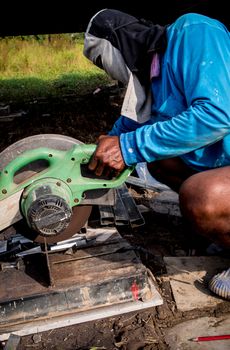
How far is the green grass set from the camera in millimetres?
9570

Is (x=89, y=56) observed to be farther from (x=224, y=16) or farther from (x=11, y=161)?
(x=224, y=16)

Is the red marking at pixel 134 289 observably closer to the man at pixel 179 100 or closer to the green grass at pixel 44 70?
the man at pixel 179 100

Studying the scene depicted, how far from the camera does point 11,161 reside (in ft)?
7.33

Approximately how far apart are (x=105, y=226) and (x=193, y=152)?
3.26ft

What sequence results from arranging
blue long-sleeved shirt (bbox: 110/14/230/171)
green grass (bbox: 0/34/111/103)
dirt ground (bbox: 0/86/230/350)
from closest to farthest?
blue long-sleeved shirt (bbox: 110/14/230/171), dirt ground (bbox: 0/86/230/350), green grass (bbox: 0/34/111/103)

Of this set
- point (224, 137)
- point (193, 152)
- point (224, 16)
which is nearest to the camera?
point (224, 137)

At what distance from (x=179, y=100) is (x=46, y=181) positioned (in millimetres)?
788

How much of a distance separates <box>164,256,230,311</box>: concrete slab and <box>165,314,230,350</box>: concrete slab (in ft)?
0.40

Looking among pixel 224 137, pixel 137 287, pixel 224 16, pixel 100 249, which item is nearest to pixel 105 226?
pixel 100 249

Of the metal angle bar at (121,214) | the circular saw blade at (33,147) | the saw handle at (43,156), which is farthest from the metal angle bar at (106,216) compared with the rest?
the saw handle at (43,156)

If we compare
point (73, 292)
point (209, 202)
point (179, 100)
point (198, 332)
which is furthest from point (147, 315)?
point (179, 100)

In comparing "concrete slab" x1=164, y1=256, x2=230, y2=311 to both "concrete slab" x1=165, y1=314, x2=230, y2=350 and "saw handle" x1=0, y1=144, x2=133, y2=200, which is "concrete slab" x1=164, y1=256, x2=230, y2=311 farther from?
"saw handle" x1=0, y1=144, x2=133, y2=200

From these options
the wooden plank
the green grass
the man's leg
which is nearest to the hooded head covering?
the man's leg

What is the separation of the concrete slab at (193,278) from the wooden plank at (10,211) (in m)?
0.97
